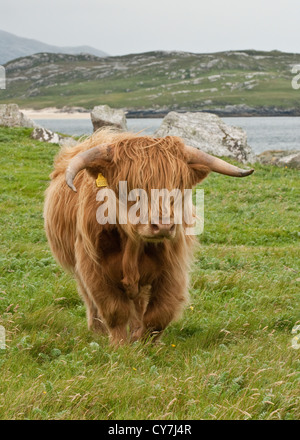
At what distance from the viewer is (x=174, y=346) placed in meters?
5.57

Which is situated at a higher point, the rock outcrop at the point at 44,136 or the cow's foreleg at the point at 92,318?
the rock outcrop at the point at 44,136

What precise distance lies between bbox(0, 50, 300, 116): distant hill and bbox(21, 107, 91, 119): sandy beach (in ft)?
14.8

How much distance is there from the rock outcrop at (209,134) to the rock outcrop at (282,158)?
2.75 ft

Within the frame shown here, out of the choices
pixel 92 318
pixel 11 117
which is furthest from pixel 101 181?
pixel 11 117

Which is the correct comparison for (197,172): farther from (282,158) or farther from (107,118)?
(107,118)

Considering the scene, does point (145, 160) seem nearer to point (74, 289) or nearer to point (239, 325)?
point (239, 325)

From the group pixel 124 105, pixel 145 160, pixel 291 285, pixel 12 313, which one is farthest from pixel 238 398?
pixel 124 105

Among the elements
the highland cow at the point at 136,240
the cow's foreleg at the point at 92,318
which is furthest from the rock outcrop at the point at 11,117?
the highland cow at the point at 136,240

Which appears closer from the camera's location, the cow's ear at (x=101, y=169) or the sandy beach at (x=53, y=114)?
the cow's ear at (x=101, y=169)

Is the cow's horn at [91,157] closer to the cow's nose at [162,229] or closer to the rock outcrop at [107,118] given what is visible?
the cow's nose at [162,229]

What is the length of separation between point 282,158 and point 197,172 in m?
19.1

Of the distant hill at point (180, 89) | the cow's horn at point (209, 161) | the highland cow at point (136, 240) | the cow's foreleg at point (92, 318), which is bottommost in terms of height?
the cow's foreleg at point (92, 318)

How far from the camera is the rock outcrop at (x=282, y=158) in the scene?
22.7 meters

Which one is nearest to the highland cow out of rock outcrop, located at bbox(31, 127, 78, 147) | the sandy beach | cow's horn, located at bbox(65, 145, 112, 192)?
cow's horn, located at bbox(65, 145, 112, 192)
